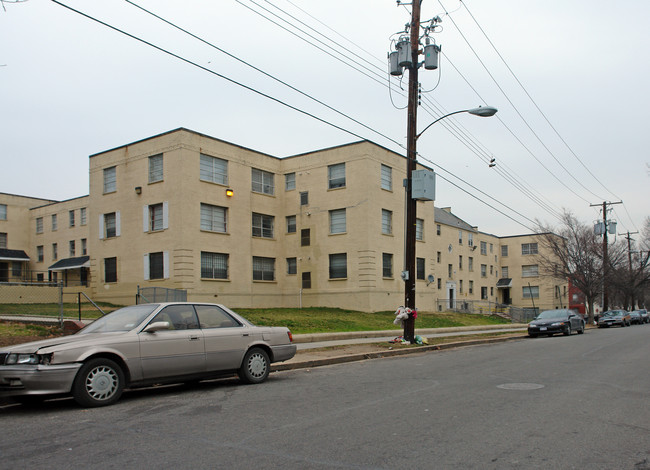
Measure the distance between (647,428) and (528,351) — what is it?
10.5m

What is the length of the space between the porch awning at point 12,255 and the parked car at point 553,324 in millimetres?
40630

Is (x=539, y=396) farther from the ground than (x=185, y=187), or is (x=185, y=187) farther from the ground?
(x=185, y=187)

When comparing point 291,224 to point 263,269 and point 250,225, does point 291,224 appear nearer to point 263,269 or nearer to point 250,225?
point 250,225

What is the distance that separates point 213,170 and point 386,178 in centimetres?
1091

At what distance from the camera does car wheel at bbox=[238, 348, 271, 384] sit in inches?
379

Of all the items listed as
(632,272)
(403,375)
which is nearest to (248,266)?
(403,375)

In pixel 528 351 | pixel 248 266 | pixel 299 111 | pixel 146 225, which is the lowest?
pixel 528 351

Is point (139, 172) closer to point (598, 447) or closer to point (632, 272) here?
point (598, 447)

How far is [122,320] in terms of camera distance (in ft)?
28.5

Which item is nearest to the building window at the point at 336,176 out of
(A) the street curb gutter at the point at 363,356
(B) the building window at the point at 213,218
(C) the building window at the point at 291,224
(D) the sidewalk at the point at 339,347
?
(C) the building window at the point at 291,224

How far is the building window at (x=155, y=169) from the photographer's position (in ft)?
103

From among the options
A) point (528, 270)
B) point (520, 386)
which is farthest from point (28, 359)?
point (528, 270)

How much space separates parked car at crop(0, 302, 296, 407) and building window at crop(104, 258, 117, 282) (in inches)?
1001

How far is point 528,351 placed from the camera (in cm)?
1653
